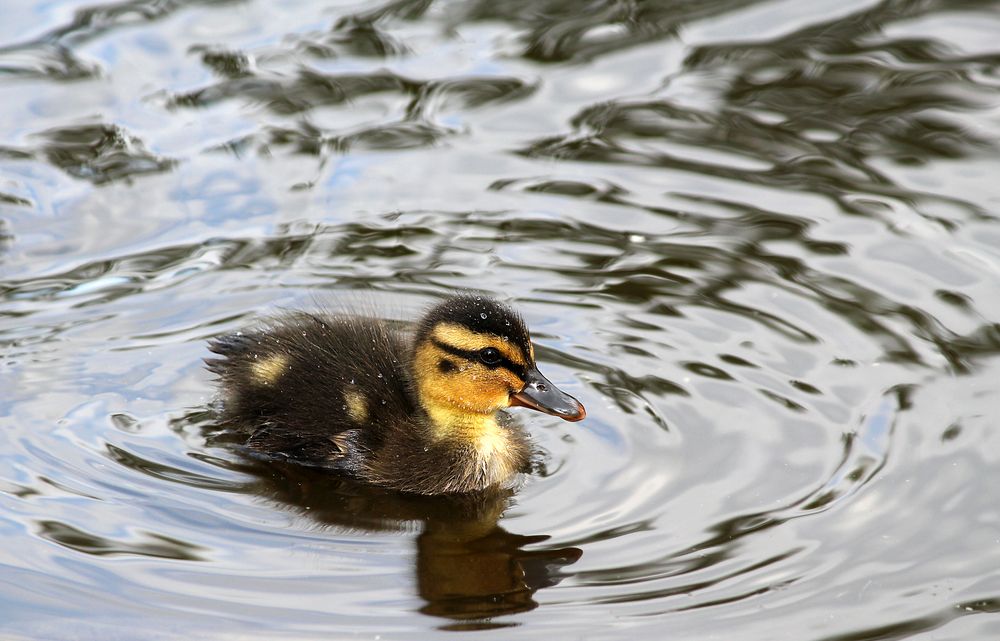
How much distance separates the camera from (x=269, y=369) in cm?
547

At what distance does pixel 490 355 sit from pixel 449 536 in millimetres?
663

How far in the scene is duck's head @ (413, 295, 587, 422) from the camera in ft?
17.2

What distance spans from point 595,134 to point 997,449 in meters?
3.16

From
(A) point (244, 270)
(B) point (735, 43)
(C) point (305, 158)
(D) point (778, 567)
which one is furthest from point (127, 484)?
(B) point (735, 43)

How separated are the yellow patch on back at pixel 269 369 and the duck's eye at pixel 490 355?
0.73 meters

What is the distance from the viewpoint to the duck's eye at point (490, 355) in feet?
17.3

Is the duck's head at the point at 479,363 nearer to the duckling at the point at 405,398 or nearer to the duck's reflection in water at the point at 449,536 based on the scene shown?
the duckling at the point at 405,398

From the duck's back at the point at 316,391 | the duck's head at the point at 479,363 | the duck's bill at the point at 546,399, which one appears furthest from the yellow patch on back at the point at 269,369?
the duck's bill at the point at 546,399

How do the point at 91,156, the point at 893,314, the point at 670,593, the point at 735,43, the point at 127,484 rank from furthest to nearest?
1. the point at 735,43
2. the point at 91,156
3. the point at 893,314
4. the point at 127,484
5. the point at 670,593

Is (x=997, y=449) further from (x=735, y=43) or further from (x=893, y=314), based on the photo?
(x=735, y=43)

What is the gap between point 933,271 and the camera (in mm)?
6414

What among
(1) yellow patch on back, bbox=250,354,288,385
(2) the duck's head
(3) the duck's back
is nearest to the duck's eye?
(2) the duck's head

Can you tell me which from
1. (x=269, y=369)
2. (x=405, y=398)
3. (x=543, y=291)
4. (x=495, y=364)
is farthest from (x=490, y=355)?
(x=543, y=291)

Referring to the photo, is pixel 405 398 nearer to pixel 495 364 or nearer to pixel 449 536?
pixel 495 364
